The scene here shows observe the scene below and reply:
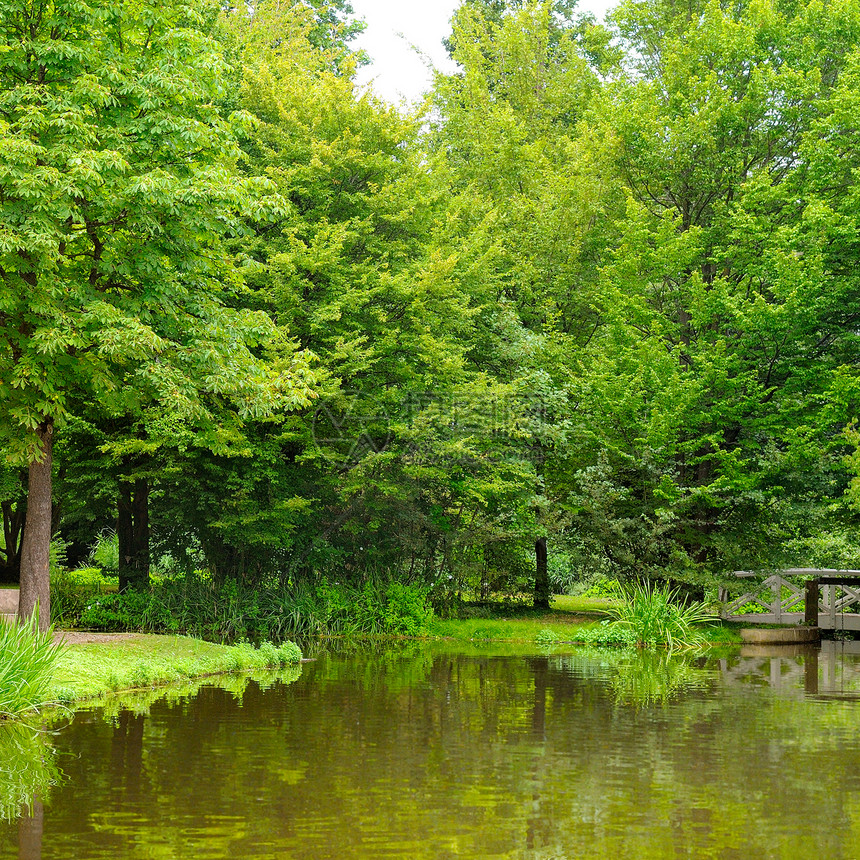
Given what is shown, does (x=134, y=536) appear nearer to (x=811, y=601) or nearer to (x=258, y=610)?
(x=258, y=610)

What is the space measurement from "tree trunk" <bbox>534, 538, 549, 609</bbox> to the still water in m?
13.7

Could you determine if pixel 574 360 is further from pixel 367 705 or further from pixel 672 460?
pixel 367 705

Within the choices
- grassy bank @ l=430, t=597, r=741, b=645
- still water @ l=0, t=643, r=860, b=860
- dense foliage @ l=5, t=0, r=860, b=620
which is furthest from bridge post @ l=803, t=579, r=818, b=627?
still water @ l=0, t=643, r=860, b=860

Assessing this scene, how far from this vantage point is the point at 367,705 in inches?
553

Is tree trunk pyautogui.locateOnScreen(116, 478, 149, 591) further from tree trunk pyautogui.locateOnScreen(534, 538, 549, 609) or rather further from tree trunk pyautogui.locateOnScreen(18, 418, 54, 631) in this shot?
tree trunk pyautogui.locateOnScreen(534, 538, 549, 609)

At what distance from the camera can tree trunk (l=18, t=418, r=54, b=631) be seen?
15.8 m

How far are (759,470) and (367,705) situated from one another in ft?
52.3

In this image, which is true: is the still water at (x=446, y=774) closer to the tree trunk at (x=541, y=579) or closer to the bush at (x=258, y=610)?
the bush at (x=258, y=610)

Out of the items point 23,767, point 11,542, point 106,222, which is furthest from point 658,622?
point 11,542

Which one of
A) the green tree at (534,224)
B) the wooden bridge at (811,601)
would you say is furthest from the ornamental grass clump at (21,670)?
the wooden bridge at (811,601)

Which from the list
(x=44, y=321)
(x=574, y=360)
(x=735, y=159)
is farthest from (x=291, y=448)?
(x=735, y=159)

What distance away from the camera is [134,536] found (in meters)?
25.6

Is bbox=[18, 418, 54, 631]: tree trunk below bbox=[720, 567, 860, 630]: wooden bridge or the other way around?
the other way around

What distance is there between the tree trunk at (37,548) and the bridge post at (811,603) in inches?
802
